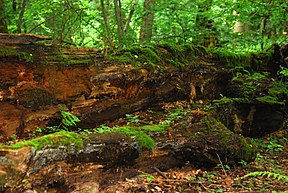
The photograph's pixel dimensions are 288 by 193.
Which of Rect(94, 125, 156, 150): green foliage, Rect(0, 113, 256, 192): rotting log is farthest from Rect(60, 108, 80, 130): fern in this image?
Rect(0, 113, 256, 192): rotting log

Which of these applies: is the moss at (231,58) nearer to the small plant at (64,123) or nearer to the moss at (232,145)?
the moss at (232,145)

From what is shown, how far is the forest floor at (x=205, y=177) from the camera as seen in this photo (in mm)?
4408

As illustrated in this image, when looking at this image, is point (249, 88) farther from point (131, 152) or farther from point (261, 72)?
point (131, 152)

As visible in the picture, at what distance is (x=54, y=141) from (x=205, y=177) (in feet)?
9.16

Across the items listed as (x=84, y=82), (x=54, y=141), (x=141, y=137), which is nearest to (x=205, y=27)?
(x=84, y=82)

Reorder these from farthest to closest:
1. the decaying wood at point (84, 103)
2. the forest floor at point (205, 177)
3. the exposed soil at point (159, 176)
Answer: the decaying wood at point (84, 103) < the forest floor at point (205, 177) < the exposed soil at point (159, 176)

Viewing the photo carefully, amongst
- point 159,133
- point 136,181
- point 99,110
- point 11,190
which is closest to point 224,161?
point 159,133

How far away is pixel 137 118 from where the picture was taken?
20.4 ft

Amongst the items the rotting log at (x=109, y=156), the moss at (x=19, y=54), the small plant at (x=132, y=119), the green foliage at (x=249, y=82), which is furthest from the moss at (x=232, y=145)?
the moss at (x=19, y=54)

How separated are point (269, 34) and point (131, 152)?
38.9ft

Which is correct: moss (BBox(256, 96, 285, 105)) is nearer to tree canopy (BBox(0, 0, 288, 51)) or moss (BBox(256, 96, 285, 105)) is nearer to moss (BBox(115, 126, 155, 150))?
tree canopy (BBox(0, 0, 288, 51))

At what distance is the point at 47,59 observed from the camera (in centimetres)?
548

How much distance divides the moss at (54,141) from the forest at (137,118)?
0.06ft

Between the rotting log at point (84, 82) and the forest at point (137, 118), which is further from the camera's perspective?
the rotting log at point (84, 82)
